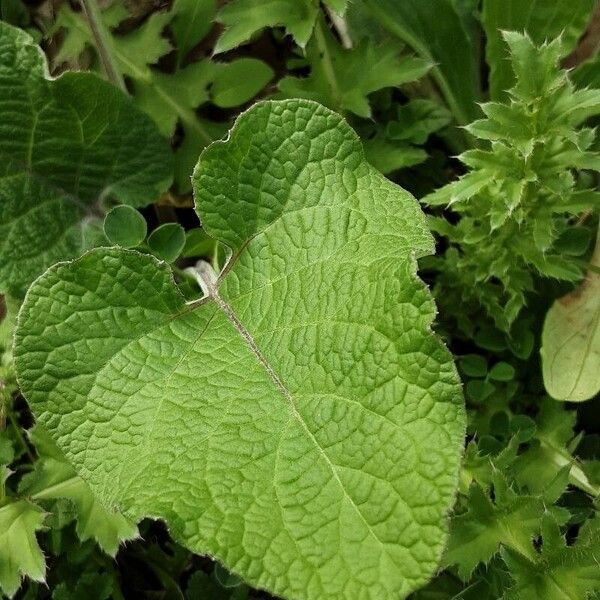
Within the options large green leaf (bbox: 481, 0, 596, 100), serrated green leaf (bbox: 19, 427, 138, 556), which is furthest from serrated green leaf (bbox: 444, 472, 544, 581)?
large green leaf (bbox: 481, 0, 596, 100)

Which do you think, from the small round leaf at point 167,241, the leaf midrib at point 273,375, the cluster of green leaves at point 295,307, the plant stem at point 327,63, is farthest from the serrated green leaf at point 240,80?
the leaf midrib at point 273,375

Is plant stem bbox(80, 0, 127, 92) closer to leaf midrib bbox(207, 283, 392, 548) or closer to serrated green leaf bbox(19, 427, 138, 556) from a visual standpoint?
leaf midrib bbox(207, 283, 392, 548)

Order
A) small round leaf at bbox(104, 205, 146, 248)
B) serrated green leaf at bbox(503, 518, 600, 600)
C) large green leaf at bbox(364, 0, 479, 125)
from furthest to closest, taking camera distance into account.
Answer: large green leaf at bbox(364, 0, 479, 125), small round leaf at bbox(104, 205, 146, 248), serrated green leaf at bbox(503, 518, 600, 600)

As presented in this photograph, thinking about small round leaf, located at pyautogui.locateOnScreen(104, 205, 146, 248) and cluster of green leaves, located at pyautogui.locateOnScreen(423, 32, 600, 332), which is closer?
cluster of green leaves, located at pyautogui.locateOnScreen(423, 32, 600, 332)

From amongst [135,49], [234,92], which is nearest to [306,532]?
[234,92]

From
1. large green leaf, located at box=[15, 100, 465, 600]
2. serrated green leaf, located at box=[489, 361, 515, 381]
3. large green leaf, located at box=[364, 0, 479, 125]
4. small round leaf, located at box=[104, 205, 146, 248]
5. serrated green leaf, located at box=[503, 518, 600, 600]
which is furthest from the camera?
large green leaf, located at box=[364, 0, 479, 125]

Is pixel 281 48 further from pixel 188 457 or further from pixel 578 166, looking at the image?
pixel 188 457

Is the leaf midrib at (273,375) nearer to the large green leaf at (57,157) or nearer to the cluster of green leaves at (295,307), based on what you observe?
the cluster of green leaves at (295,307)

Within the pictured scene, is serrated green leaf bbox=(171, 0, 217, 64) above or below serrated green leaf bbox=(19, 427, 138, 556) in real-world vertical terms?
above
